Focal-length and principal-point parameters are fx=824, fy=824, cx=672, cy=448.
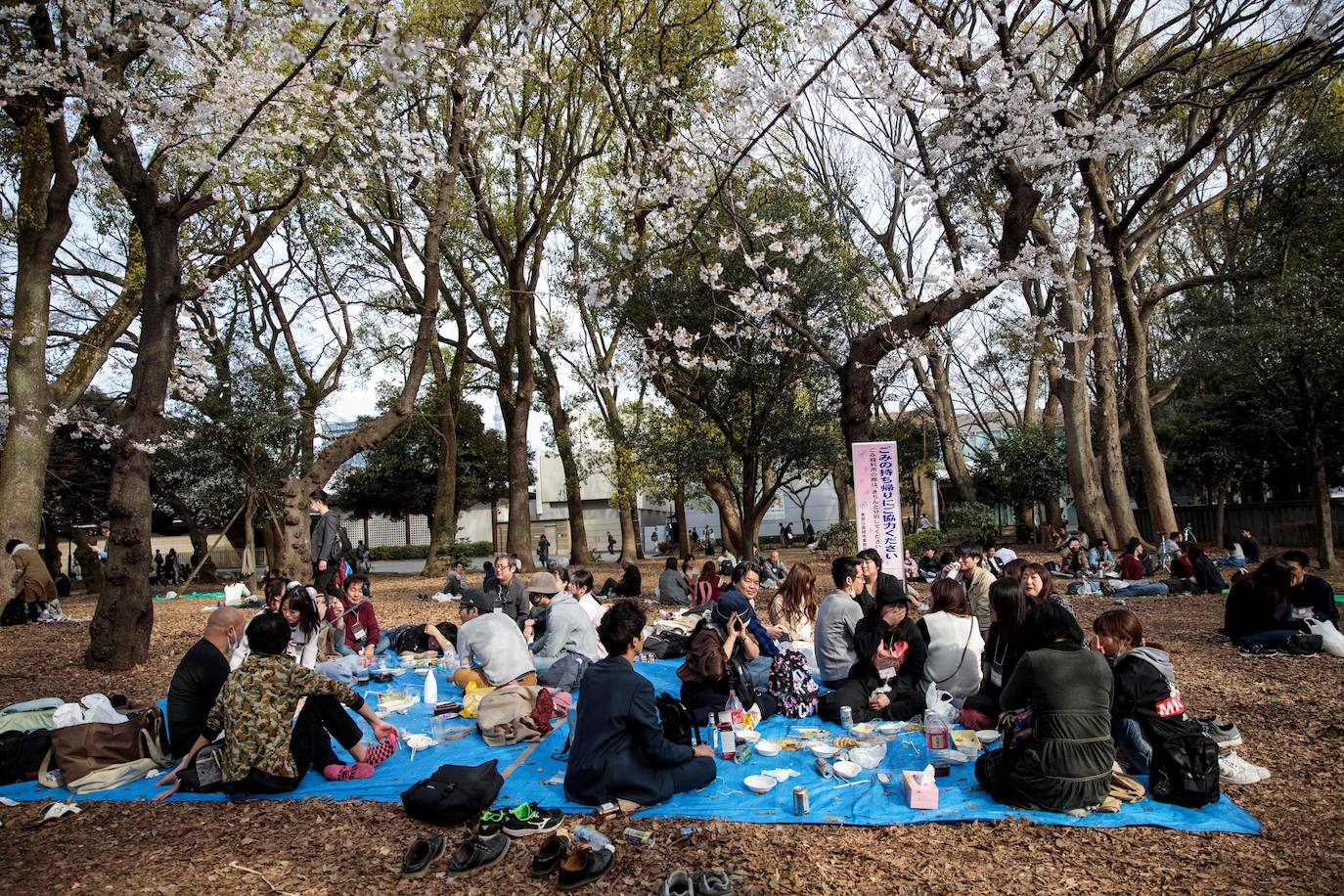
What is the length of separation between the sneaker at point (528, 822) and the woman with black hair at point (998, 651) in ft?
8.36

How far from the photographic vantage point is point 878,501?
965 cm

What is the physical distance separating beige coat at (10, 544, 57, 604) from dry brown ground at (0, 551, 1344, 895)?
8412 mm

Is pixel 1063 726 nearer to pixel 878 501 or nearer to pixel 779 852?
pixel 779 852

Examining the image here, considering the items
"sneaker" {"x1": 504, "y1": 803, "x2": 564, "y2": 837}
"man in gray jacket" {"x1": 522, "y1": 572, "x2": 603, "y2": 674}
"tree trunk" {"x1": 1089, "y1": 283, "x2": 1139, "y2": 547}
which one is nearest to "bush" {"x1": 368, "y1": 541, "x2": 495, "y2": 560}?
"tree trunk" {"x1": 1089, "y1": 283, "x2": 1139, "y2": 547}

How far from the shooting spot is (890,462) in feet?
31.3

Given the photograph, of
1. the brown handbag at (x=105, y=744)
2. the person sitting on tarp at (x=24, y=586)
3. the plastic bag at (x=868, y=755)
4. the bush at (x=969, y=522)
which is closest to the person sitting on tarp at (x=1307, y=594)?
the plastic bag at (x=868, y=755)

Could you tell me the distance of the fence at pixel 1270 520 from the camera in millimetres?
19672

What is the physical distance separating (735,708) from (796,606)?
2000mm

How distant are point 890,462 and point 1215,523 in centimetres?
1788

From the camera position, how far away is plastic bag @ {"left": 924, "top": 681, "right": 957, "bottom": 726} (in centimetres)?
517

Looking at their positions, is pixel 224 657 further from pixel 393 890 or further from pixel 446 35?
pixel 446 35

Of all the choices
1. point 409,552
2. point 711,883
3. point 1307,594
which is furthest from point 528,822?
point 409,552

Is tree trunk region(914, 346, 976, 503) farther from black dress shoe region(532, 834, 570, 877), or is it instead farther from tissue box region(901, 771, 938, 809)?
black dress shoe region(532, 834, 570, 877)

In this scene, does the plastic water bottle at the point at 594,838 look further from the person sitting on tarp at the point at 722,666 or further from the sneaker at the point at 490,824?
the person sitting on tarp at the point at 722,666
